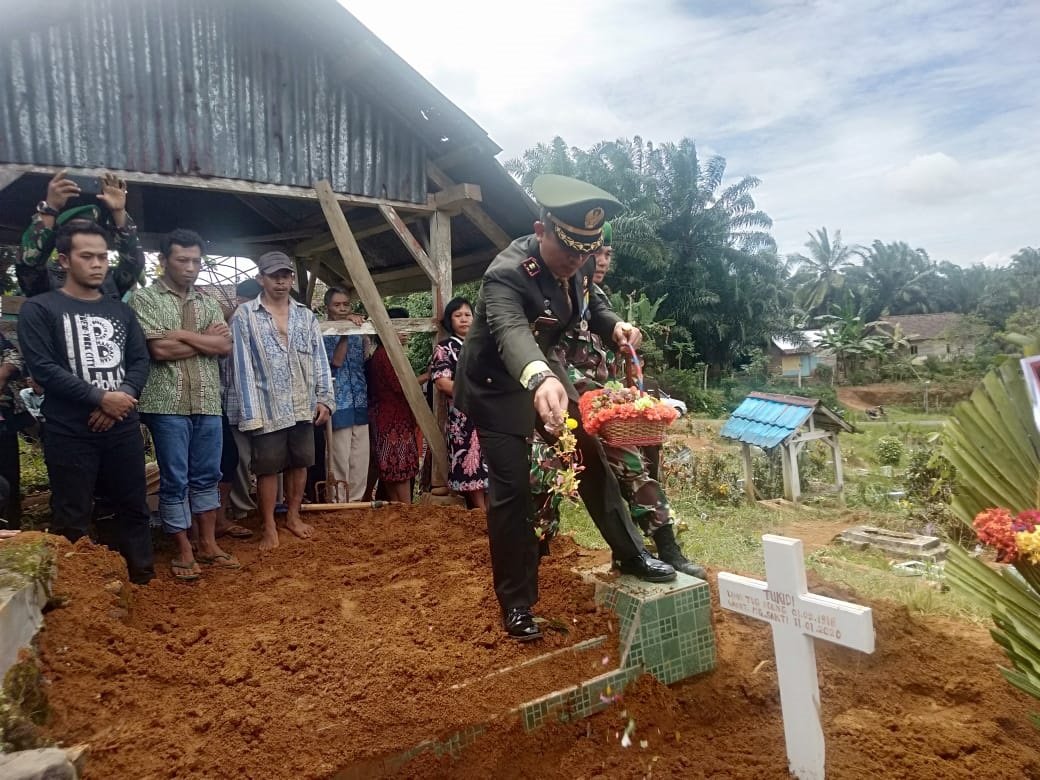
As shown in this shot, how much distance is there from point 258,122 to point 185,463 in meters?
2.72

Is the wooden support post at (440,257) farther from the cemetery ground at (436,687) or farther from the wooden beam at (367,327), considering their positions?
the cemetery ground at (436,687)

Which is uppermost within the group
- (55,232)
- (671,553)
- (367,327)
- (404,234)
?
(404,234)

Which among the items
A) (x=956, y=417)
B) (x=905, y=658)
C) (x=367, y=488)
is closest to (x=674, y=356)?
(x=367, y=488)

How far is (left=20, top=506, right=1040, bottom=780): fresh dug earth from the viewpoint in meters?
2.32

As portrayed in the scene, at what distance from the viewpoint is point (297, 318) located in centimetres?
476

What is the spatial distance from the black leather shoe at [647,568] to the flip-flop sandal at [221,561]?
2375mm

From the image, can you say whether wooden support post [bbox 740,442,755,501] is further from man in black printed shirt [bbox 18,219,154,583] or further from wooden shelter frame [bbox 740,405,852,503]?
man in black printed shirt [bbox 18,219,154,583]

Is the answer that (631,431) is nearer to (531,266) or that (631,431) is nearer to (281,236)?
(531,266)

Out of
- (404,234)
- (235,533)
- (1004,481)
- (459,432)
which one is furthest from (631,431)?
(404,234)

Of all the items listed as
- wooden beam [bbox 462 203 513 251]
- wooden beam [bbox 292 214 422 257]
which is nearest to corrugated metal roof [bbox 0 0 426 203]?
wooden beam [bbox 462 203 513 251]

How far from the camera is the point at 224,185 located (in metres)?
5.17

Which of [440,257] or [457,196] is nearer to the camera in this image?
[457,196]

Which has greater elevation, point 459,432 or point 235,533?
point 459,432

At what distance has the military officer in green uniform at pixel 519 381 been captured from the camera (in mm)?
2826
